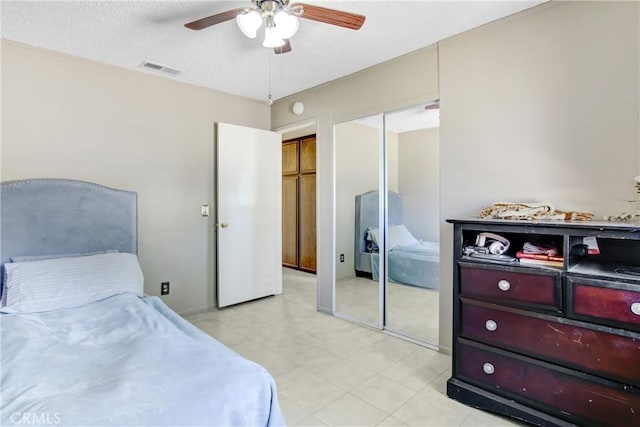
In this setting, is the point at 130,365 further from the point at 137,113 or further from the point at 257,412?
the point at 137,113

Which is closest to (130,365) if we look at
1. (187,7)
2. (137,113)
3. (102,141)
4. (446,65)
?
(187,7)

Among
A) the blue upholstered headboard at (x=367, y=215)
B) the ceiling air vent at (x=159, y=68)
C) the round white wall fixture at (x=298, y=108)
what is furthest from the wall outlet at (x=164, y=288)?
the round white wall fixture at (x=298, y=108)

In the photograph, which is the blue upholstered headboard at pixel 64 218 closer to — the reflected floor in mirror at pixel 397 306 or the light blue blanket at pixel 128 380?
the light blue blanket at pixel 128 380

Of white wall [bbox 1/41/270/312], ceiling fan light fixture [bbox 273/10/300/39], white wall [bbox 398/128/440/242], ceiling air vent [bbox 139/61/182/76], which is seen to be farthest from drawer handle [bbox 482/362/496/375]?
ceiling air vent [bbox 139/61/182/76]

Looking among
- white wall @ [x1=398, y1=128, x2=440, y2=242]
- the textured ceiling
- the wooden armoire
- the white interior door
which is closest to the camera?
the textured ceiling

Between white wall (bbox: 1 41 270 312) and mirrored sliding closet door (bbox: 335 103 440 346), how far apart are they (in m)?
1.47

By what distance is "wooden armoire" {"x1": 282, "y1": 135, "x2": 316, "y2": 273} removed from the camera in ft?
18.0

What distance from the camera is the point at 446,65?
2.59m

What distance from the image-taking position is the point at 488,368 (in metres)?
1.93

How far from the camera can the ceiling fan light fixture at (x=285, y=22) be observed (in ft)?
5.67

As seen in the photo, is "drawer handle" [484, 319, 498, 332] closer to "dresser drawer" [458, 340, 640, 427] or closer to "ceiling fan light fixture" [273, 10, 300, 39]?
"dresser drawer" [458, 340, 640, 427]

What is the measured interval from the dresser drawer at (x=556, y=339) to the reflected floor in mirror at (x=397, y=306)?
2.58ft

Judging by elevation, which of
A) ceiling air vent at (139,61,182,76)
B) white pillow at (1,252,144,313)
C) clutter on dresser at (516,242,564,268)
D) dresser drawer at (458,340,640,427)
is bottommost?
dresser drawer at (458,340,640,427)

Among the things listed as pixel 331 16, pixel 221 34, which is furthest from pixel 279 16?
pixel 221 34
